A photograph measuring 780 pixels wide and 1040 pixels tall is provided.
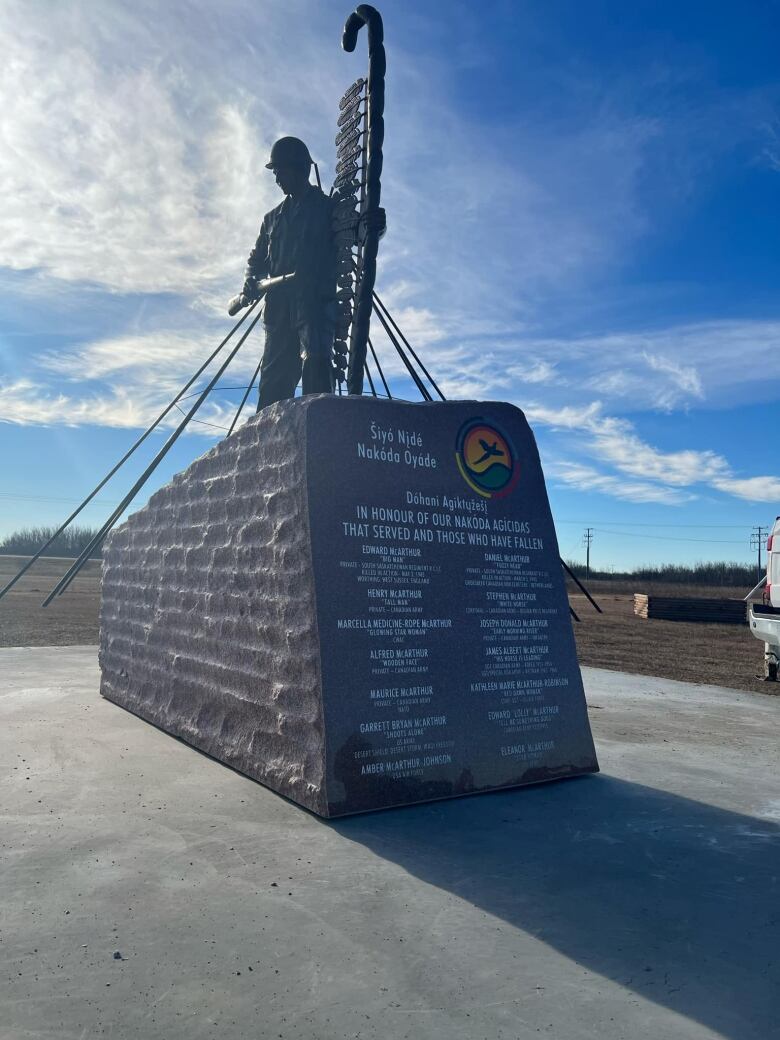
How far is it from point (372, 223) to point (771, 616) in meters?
8.06

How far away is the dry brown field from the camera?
13320 millimetres

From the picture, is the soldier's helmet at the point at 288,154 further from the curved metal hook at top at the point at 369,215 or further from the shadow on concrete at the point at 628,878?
the shadow on concrete at the point at 628,878

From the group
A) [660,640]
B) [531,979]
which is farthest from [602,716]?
[660,640]

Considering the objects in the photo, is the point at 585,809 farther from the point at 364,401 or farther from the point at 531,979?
the point at 364,401

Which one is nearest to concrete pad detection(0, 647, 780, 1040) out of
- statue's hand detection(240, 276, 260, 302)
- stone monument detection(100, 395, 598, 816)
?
stone monument detection(100, 395, 598, 816)

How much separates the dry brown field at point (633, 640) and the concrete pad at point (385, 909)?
747 cm

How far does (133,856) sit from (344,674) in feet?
4.52

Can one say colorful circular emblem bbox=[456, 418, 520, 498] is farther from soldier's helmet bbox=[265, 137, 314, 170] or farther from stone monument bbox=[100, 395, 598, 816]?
soldier's helmet bbox=[265, 137, 314, 170]

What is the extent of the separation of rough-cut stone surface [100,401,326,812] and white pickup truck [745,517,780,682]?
27.5ft

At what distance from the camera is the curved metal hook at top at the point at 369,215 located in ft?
22.8

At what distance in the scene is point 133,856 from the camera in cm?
370

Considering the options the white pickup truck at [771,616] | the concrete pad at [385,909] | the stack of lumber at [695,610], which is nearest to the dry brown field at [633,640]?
the white pickup truck at [771,616]

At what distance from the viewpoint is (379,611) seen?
15.6 feet

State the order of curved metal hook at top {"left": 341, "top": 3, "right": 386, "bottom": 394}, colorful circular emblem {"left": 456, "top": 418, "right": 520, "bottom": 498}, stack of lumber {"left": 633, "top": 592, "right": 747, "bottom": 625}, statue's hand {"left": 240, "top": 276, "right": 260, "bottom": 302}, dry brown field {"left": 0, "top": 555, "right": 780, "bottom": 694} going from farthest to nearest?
stack of lumber {"left": 633, "top": 592, "right": 747, "bottom": 625} → dry brown field {"left": 0, "top": 555, "right": 780, "bottom": 694} → statue's hand {"left": 240, "top": 276, "right": 260, "bottom": 302} → curved metal hook at top {"left": 341, "top": 3, "right": 386, "bottom": 394} → colorful circular emblem {"left": 456, "top": 418, "right": 520, "bottom": 498}
